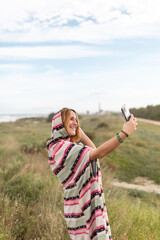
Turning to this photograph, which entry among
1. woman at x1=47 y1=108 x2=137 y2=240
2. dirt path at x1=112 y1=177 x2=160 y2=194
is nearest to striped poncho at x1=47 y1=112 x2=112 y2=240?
woman at x1=47 y1=108 x2=137 y2=240

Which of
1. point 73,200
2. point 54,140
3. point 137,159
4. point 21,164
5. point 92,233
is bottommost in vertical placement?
point 137,159

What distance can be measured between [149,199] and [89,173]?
6.97m

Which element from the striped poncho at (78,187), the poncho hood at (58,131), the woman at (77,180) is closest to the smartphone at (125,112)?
the woman at (77,180)

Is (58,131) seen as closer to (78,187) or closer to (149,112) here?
(78,187)

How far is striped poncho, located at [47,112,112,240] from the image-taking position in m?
2.60

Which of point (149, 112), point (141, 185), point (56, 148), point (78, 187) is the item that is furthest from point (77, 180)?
point (149, 112)

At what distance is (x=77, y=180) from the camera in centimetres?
268

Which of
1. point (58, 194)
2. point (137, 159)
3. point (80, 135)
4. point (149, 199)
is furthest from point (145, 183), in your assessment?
point (80, 135)

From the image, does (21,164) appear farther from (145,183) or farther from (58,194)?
(145,183)

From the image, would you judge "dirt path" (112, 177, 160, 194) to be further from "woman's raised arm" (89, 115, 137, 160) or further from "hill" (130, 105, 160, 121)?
"hill" (130, 105, 160, 121)

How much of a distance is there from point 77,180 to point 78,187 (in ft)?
0.23

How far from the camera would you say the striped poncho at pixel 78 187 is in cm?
260

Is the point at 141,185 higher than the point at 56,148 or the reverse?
the reverse

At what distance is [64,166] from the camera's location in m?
2.70
